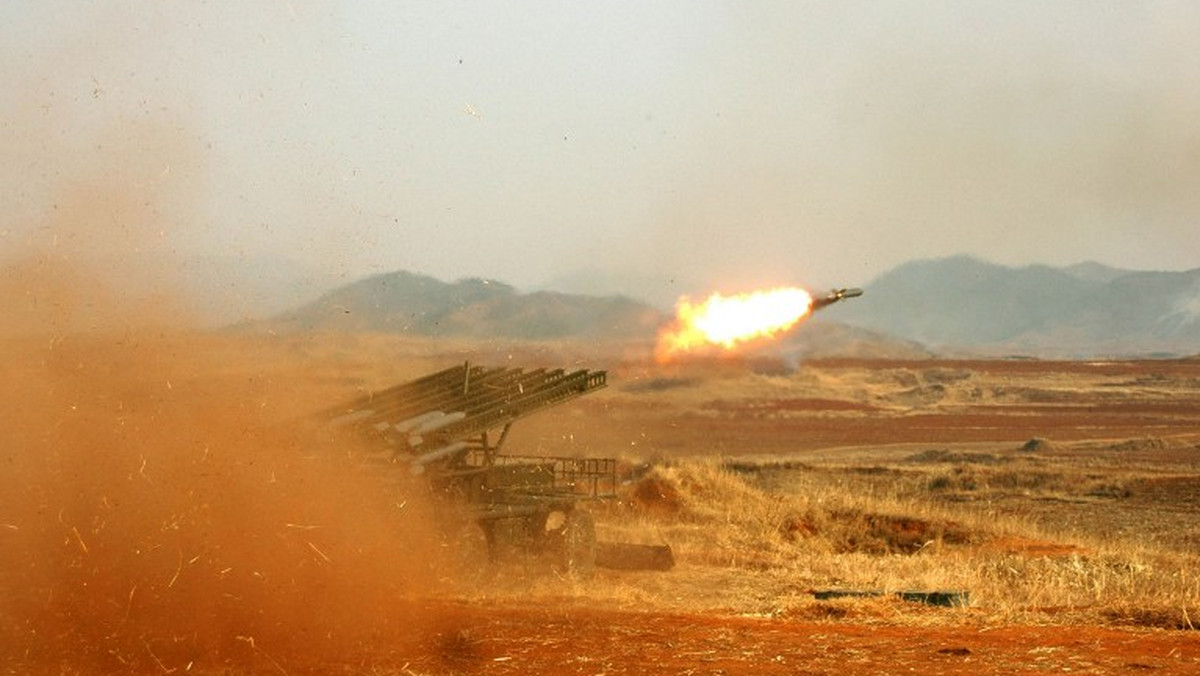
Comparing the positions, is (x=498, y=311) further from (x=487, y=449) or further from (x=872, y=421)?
(x=487, y=449)

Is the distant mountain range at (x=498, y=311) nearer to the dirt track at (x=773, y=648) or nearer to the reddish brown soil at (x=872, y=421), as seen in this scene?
the reddish brown soil at (x=872, y=421)

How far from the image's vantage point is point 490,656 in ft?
42.0

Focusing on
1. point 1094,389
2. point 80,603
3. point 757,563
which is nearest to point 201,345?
point 80,603

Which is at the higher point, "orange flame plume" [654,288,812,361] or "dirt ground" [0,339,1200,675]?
"orange flame plume" [654,288,812,361]

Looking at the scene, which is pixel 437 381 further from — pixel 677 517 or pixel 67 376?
pixel 677 517

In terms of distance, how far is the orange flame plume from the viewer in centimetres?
2636

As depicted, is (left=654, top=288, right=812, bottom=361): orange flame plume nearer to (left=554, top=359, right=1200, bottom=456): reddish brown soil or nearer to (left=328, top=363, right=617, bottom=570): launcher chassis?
(left=328, top=363, right=617, bottom=570): launcher chassis

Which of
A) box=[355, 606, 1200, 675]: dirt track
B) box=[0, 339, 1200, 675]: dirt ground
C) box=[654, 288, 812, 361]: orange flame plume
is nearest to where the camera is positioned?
box=[355, 606, 1200, 675]: dirt track


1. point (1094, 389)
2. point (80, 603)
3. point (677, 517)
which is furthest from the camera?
point (1094, 389)

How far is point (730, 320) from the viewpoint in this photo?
26953mm

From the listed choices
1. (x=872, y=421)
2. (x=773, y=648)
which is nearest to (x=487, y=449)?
(x=773, y=648)

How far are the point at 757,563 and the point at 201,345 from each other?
10225 mm

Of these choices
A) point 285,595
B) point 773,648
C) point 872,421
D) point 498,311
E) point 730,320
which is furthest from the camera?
point 498,311

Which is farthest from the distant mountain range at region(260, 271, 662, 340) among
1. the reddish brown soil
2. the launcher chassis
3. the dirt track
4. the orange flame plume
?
the dirt track
